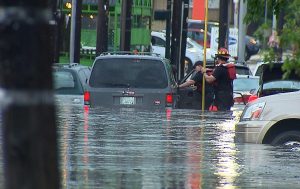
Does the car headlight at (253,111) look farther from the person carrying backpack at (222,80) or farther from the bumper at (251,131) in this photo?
the person carrying backpack at (222,80)

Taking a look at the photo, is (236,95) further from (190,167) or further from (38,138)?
(38,138)

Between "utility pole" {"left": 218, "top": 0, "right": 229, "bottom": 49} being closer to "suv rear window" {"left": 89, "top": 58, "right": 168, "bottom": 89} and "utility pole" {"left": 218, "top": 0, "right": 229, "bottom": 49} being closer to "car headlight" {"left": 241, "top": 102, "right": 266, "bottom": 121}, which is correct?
"suv rear window" {"left": 89, "top": 58, "right": 168, "bottom": 89}

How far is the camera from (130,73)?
19469 mm

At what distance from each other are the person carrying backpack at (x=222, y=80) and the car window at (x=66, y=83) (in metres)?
3.21

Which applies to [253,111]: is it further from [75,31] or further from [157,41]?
[157,41]

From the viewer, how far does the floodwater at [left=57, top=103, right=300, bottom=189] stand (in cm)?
960

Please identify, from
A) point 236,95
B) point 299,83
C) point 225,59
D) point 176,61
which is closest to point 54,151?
point 299,83

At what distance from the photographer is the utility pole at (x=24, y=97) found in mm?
4137

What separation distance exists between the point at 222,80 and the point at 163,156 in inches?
355

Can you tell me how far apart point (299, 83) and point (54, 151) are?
13.6 metres

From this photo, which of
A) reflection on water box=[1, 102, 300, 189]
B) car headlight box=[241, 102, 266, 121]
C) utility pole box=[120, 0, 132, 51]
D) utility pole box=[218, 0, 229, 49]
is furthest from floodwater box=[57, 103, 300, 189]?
utility pole box=[218, 0, 229, 49]

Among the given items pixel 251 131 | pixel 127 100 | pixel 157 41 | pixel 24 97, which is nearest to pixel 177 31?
pixel 157 41

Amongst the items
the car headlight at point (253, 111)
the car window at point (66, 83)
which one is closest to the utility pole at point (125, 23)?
the car window at point (66, 83)

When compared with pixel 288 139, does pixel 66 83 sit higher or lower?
lower
